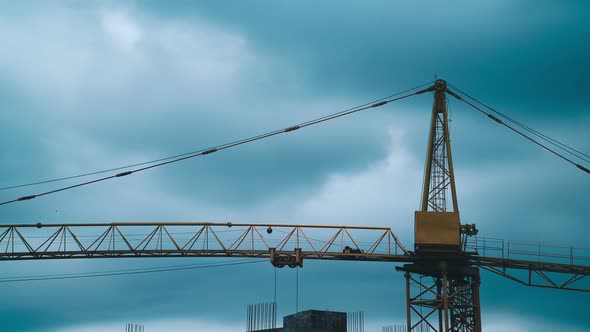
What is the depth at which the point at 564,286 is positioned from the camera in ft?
320

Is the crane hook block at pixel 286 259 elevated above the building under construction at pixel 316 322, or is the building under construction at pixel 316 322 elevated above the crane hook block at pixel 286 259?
the crane hook block at pixel 286 259

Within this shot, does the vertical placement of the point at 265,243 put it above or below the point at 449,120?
below

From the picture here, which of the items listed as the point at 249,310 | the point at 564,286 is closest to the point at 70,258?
the point at 249,310

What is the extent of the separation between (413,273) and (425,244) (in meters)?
3.67

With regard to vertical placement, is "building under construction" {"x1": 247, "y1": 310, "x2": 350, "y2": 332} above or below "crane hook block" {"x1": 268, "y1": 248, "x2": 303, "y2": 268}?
below

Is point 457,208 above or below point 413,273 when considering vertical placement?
above

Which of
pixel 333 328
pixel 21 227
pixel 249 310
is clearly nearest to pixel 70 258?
pixel 21 227

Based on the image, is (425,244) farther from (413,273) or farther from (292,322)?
(292,322)

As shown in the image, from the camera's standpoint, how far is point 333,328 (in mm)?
93438

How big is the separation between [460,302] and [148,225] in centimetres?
3205

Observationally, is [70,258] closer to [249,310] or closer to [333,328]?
[249,310]

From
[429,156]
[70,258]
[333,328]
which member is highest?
[429,156]

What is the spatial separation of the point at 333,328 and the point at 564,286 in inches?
944

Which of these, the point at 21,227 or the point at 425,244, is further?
the point at 21,227
